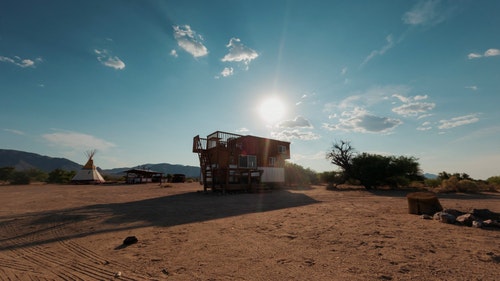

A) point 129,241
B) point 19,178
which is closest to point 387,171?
point 129,241

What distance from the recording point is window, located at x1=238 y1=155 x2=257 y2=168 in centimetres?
2952

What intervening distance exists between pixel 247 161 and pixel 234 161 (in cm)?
326

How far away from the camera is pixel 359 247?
5039 millimetres

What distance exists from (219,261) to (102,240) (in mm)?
3767

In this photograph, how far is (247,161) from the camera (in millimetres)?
30172

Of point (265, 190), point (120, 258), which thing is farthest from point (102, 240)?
point (265, 190)

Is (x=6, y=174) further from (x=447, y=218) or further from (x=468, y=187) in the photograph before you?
(x=468, y=187)

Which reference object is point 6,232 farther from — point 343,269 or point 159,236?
point 343,269

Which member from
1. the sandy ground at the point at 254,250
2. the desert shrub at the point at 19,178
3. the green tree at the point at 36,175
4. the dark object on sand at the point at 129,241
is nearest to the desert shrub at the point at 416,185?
the sandy ground at the point at 254,250

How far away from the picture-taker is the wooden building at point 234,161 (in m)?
20.7

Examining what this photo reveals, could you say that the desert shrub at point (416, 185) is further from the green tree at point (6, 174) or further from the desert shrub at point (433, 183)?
the green tree at point (6, 174)

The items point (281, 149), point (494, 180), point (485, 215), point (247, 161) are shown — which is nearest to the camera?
point (485, 215)

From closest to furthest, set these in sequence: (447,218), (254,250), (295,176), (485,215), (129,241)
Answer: (254,250) → (129,241) → (447,218) → (485,215) → (295,176)

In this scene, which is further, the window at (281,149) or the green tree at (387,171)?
the window at (281,149)
